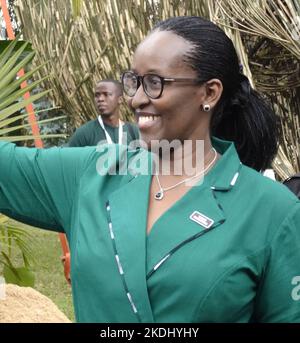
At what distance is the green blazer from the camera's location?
1695 millimetres

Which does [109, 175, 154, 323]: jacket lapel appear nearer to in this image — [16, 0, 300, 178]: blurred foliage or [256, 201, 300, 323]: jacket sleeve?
[256, 201, 300, 323]: jacket sleeve

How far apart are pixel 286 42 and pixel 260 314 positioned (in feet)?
16.6

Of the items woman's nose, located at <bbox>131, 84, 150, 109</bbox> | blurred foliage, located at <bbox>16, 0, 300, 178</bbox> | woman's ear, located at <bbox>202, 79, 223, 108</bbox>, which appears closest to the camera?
woman's nose, located at <bbox>131, 84, 150, 109</bbox>

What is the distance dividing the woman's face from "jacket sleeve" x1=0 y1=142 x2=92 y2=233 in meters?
0.18

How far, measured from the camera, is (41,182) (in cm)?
192

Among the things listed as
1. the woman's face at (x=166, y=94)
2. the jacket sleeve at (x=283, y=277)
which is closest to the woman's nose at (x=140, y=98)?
the woman's face at (x=166, y=94)

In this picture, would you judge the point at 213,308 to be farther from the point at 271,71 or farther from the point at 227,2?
Answer: the point at 271,71

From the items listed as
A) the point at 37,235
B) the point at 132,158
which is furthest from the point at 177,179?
the point at 37,235

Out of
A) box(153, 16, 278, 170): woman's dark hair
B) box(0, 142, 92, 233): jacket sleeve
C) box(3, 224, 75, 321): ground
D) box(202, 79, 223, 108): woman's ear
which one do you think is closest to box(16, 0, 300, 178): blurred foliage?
box(3, 224, 75, 321): ground

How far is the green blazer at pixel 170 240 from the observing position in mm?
1695

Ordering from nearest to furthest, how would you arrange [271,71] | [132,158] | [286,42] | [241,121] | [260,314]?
[260,314] → [132,158] → [241,121] → [286,42] → [271,71]

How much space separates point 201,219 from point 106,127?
4.88 m

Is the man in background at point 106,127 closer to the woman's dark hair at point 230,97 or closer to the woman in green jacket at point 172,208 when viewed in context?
the woman's dark hair at point 230,97
